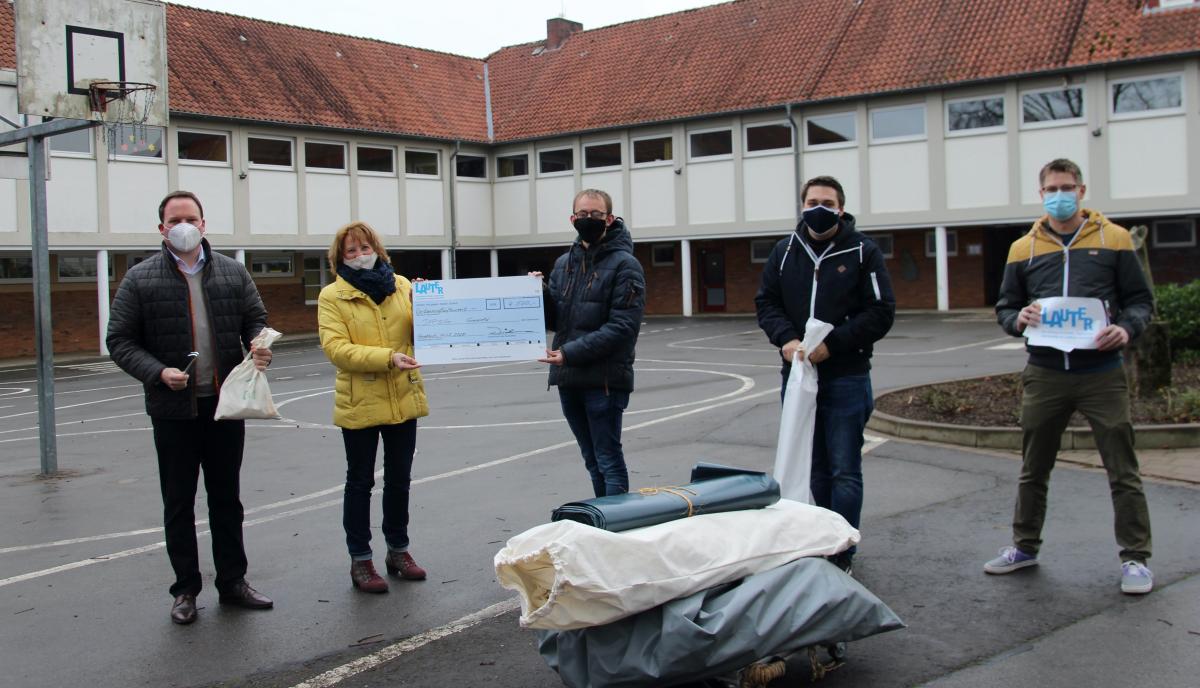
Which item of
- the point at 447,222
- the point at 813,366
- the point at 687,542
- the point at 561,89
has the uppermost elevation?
the point at 561,89

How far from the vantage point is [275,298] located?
3544 cm

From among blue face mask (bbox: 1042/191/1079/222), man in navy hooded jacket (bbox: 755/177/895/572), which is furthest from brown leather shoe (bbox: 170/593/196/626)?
blue face mask (bbox: 1042/191/1079/222)

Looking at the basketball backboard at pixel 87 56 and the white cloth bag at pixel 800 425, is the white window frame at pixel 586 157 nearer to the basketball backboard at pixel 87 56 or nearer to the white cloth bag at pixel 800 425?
the basketball backboard at pixel 87 56

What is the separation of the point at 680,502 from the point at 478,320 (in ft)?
6.40

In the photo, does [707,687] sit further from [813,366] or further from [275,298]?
[275,298]

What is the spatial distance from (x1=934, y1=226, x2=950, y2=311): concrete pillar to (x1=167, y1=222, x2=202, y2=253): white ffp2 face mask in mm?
28235

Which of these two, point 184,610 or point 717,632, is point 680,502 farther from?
point 184,610

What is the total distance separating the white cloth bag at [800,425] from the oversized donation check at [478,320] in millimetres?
1346

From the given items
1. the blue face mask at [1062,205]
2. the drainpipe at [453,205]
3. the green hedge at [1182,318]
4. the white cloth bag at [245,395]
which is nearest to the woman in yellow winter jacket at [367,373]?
the white cloth bag at [245,395]

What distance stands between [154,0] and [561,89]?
28752 millimetres

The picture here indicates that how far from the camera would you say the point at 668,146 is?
3669 centimetres

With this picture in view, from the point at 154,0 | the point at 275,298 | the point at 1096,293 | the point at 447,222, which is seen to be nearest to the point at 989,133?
the point at 447,222

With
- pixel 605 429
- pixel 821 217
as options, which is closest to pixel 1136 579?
pixel 821 217

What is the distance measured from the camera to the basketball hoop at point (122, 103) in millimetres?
11500
